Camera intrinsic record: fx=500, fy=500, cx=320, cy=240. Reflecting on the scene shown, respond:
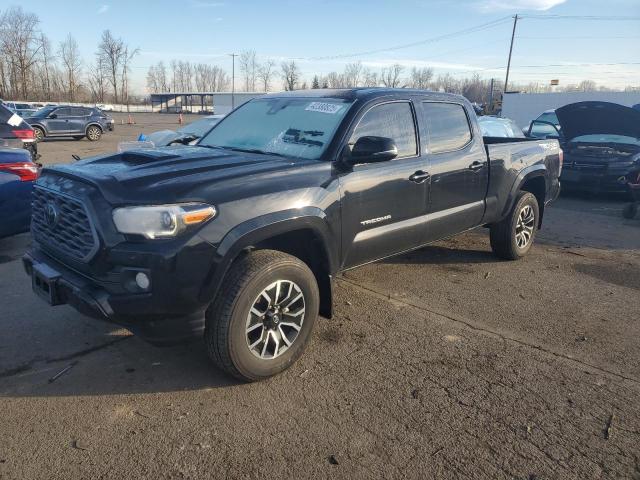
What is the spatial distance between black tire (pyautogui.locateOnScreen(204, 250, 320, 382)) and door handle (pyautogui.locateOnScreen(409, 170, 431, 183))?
143cm

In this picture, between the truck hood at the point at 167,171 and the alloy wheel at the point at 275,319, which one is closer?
the truck hood at the point at 167,171

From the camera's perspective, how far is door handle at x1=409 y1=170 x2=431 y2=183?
426 cm

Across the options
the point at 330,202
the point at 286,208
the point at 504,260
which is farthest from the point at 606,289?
the point at 286,208

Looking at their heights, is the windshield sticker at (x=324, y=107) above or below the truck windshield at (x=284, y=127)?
above

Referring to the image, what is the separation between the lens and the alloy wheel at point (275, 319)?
3.22 m

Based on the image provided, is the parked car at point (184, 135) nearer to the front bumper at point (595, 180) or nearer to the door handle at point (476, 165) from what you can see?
the door handle at point (476, 165)

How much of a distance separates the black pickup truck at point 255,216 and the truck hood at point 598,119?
23.2ft

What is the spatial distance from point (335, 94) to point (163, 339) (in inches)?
97.9

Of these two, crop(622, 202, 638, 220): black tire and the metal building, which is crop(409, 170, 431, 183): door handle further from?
the metal building

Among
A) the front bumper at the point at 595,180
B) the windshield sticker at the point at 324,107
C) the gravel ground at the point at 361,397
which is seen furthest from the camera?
the front bumper at the point at 595,180

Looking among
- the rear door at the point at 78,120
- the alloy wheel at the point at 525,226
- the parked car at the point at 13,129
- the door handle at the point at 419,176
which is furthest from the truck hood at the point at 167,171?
the rear door at the point at 78,120

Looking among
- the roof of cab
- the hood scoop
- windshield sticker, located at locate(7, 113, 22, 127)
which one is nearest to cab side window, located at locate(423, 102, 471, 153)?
the roof of cab

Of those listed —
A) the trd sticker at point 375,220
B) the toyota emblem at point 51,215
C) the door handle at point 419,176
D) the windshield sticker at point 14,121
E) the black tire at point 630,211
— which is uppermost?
the windshield sticker at point 14,121

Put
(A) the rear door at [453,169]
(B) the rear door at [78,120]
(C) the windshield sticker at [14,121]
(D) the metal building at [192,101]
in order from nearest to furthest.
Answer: (A) the rear door at [453,169], (C) the windshield sticker at [14,121], (B) the rear door at [78,120], (D) the metal building at [192,101]
